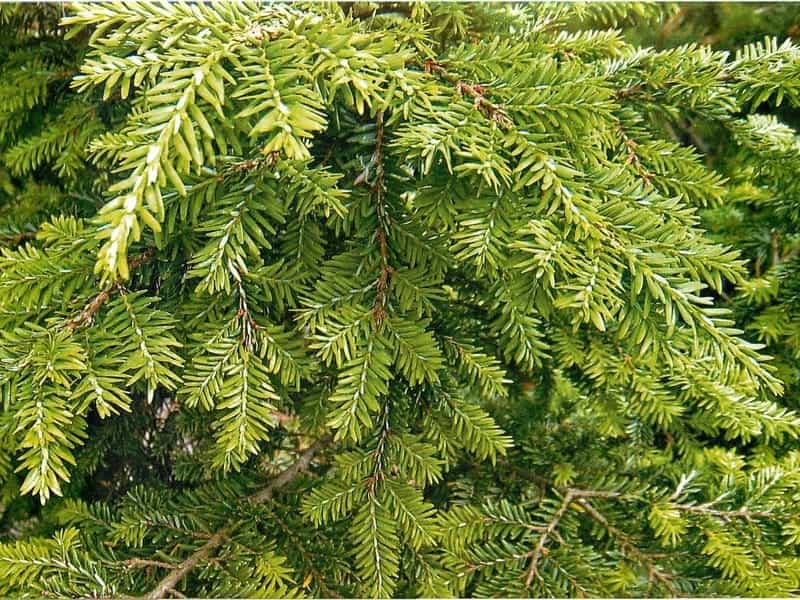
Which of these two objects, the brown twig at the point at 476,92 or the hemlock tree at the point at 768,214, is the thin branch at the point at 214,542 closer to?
the brown twig at the point at 476,92

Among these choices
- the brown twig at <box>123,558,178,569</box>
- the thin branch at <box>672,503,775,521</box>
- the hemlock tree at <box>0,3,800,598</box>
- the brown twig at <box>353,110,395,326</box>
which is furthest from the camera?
the thin branch at <box>672,503,775,521</box>

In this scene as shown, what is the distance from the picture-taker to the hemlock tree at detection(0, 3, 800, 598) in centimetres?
55

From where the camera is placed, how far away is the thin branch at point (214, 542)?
76cm

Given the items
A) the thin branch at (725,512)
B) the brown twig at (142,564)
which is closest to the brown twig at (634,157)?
the thin branch at (725,512)

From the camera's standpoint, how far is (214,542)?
2.71ft

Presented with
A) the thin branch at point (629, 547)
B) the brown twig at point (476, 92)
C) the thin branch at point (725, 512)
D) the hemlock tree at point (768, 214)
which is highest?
the brown twig at point (476, 92)

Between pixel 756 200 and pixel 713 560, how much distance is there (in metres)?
0.63

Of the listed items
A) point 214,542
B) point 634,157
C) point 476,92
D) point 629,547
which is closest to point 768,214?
point 634,157

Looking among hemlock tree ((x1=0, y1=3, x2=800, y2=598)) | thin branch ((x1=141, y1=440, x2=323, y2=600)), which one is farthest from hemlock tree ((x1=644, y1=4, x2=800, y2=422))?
thin branch ((x1=141, y1=440, x2=323, y2=600))

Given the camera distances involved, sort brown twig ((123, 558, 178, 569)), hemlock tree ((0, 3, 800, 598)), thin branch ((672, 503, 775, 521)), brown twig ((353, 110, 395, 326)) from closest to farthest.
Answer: hemlock tree ((0, 3, 800, 598)), brown twig ((353, 110, 395, 326)), brown twig ((123, 558, 178, 569)), thin branch ((672, 503, 775, 521))

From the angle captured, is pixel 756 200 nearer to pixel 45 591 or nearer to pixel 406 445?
pixel 406 445

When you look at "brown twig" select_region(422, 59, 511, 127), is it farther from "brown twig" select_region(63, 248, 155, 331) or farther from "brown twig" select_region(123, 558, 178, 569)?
"brown twig" select_region(123, 558, 178, 569)

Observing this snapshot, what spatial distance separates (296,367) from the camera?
→ 0.67 m

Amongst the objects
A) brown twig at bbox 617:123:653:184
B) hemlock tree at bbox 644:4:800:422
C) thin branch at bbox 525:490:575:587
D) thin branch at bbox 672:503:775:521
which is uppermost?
brown twig at bbox 617:123:653:184
